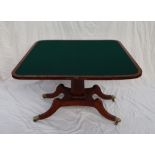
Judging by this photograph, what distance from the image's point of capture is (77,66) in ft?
4.85

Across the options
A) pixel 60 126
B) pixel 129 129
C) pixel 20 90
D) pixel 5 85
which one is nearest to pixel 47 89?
pixel 20 90

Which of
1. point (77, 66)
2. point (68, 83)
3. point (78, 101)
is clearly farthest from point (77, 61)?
point (68, 83)

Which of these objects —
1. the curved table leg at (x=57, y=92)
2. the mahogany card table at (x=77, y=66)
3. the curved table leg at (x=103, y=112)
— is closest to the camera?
the mahogany card table at (x=77, y=66)

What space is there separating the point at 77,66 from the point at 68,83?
→ 88 cm

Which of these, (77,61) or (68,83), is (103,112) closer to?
(77,61)

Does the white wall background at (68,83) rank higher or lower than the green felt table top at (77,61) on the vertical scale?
lower

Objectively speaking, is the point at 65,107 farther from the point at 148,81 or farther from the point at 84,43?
the point at 148,81

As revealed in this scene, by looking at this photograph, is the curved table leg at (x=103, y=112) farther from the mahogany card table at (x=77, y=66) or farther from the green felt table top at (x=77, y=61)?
the green felt table top at (x=77, y=61)

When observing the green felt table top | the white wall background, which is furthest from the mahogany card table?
the white wall background

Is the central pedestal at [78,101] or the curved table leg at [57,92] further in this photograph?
the curved table leg at [57,92]

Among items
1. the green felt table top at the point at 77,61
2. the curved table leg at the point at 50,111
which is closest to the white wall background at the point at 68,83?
the curved table leg at the point at 50,111

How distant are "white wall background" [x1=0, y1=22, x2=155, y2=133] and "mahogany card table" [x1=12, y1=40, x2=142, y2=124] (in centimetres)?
10

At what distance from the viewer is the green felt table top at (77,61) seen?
1.39 metres

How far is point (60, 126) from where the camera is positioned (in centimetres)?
178
